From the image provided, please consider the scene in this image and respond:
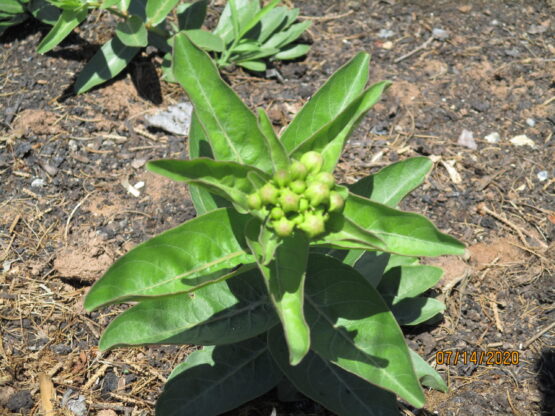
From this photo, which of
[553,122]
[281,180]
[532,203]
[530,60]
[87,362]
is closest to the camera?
[281,180]

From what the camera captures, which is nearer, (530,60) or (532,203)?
(532,203)

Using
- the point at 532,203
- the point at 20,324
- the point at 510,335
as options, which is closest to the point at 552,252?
the point at 532,203

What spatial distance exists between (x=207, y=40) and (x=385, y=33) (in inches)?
64.1

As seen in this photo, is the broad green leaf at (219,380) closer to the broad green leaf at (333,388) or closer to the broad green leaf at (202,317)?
the broad green leaf at (333,388)

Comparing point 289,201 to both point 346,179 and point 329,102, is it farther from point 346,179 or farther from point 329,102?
point 346,179

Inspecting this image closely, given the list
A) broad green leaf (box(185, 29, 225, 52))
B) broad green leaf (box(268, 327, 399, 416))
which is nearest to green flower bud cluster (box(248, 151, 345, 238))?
broad green leaf (box(268, 327, 399, 416))

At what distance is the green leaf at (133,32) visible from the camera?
3.78 meters

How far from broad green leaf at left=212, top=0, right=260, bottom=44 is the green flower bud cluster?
8.05 ft

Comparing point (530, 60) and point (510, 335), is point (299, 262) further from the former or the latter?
point (530, 60)

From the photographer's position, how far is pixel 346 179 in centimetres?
383

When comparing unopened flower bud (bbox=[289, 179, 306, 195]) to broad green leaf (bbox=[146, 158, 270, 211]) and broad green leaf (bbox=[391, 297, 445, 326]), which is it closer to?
broad green leaf (bbox=[146, 158, 270, 211])

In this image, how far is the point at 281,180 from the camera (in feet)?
6.43

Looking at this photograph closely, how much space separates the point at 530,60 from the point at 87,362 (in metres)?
3.94

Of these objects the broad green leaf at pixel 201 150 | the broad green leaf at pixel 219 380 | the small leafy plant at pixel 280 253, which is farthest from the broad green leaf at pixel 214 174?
the broad green leaf at pixel 219 380
